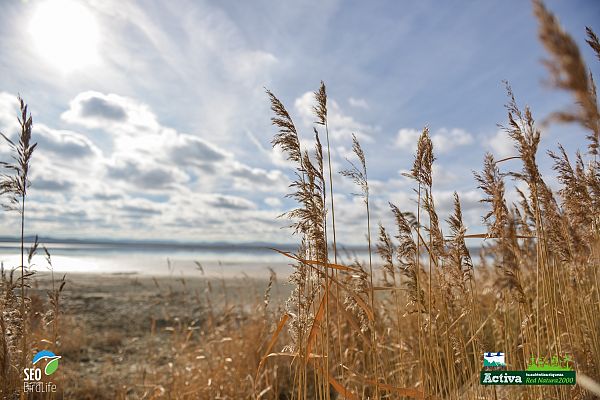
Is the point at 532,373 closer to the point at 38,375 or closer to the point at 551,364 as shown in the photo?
the point at 551,364

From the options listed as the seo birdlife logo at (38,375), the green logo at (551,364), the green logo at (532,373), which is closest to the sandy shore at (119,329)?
the seo birdlife logo at (38,375)

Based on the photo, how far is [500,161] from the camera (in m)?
2.74

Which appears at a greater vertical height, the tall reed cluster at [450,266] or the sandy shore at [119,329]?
the tall reed cluster at [450,266]

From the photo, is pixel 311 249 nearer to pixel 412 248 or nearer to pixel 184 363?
pixel 412 248

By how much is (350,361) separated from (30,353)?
334 centimetres

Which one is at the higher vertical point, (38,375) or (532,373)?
(532,373)

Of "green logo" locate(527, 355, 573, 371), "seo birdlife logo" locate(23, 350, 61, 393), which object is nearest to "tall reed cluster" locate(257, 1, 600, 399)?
"green logo" locate(527, 355, 573, 371)

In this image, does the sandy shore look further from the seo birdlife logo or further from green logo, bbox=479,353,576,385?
green logo, bbox=479,353,576,385

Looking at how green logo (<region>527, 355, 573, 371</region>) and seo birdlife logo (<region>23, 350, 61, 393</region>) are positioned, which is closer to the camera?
green logo (<region>527, 355, 573, 371</region>)

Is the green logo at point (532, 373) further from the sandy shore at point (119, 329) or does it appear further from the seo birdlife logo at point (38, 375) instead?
the sandy shore at point (119, 329)

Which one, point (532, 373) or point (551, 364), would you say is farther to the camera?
point (551, 364)

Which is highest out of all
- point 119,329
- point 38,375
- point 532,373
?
point 532,373

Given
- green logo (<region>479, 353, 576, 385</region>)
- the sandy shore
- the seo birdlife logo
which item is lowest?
the sandy shore

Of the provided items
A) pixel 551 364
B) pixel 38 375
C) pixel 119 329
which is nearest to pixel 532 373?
pixel 551 364
